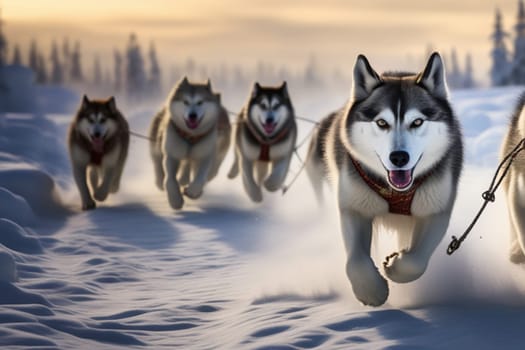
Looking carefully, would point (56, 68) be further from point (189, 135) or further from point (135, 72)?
Result: point (189, 135)

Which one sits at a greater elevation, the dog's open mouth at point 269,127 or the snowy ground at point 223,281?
the dog's open mouth at point 269,127

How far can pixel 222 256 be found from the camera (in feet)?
22.8

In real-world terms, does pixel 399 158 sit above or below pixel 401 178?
above

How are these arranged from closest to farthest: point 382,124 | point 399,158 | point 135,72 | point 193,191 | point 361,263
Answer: point 399,158 → point 382,124 → point 361,263 → point 193,191 → point 135,72

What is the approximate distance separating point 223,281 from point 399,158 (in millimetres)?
2340

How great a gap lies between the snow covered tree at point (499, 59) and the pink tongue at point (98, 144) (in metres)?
32.7

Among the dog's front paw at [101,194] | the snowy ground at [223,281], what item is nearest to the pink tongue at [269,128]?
the snowy ground at [223,281]

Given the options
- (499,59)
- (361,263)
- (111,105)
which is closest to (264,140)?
(111,105)

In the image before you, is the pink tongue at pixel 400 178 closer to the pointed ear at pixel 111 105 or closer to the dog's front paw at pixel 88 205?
the dog's front paw at pixel 88 205

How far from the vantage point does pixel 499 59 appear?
40.1 meters

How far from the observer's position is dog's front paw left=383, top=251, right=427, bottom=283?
4.20 m

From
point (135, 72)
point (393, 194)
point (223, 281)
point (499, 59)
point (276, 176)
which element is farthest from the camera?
point (135, 72)

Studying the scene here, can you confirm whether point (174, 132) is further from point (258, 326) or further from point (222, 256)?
point (258, 326)

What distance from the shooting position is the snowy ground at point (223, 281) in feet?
13.0
